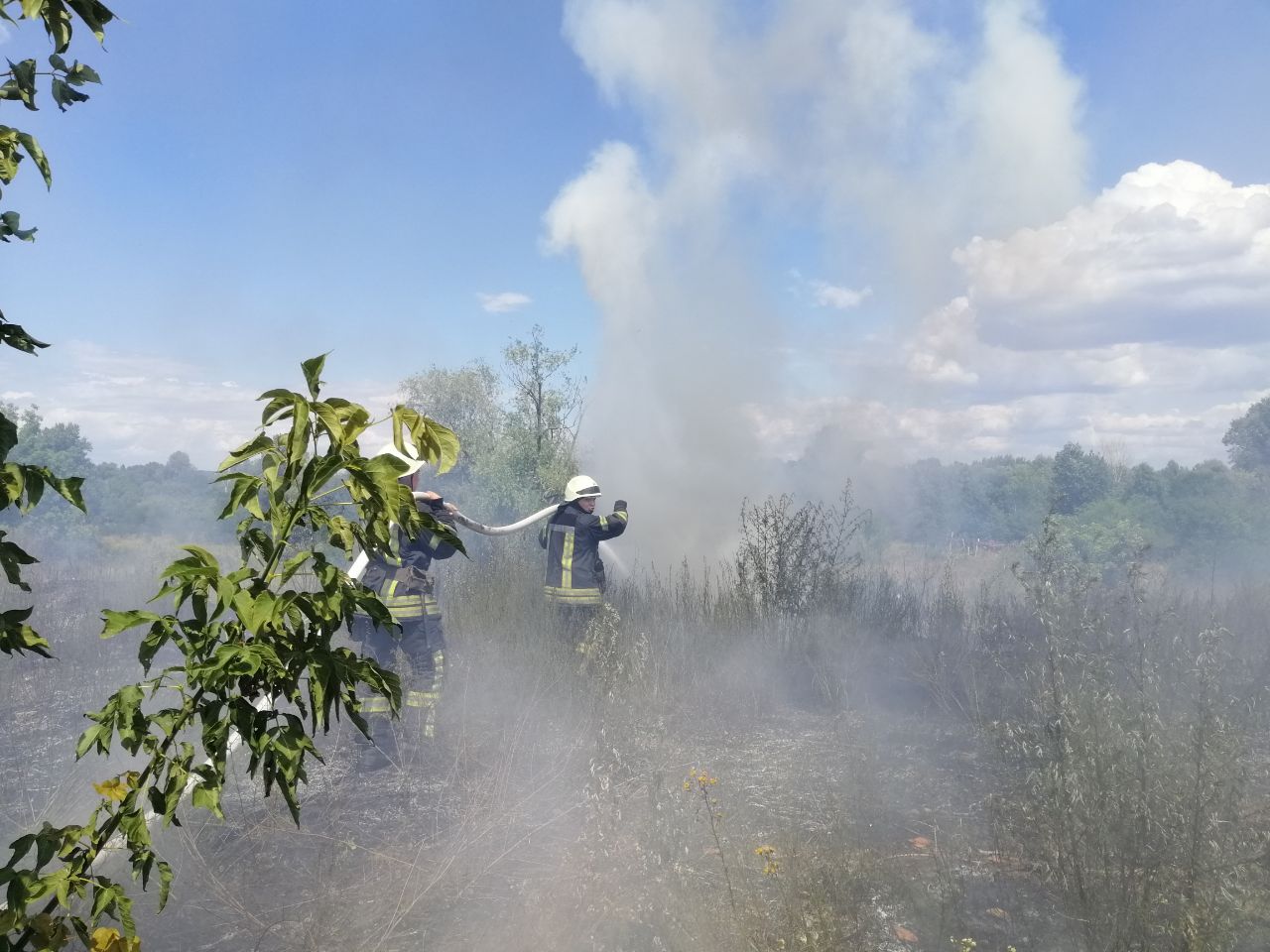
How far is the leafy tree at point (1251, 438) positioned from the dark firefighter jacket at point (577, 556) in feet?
66.2

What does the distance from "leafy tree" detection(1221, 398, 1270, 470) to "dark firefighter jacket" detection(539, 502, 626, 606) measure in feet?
66.2

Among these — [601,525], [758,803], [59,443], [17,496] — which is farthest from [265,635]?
[59,443]

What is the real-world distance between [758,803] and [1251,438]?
23.6 metres

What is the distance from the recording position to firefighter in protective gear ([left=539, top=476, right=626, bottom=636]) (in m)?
7.38

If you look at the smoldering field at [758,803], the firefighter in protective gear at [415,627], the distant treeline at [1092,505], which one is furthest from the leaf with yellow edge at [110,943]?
the distant treeline at [1092,505]

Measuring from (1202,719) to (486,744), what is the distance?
4.13 meters

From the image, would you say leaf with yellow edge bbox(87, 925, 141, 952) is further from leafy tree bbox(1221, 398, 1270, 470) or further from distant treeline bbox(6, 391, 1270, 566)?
leafy tree bbox(1221, 398, 1270, 470)

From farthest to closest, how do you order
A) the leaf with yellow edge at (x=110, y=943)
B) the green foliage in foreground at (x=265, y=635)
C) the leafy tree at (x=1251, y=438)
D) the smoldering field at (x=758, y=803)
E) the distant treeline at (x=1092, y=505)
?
1. the leafy tree at (x=1251, y=438)
2. the distant treeline at (x=1092, y=505)
3. the smoldering field at (x=758, y=803)
4. the leaf with yellow edge at (x=110, y=943)
5. the green foliage in foreground at (x=265, y=635)

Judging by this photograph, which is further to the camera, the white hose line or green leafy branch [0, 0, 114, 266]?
the white hose line

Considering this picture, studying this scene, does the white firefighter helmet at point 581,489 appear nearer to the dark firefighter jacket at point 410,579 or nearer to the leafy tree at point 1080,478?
the dark firefighter jacket at point 410,579

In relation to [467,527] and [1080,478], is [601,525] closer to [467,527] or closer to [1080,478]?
[467,527]

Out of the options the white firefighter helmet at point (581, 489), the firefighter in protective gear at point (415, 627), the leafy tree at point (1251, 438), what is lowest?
the firefighter in protective gear at point (415, 627)

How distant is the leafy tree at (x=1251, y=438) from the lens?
21.7 meters

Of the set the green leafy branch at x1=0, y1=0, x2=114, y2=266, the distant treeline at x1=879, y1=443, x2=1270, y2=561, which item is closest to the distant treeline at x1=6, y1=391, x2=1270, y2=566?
the distant treeline at x1=879, y1=443, x2=1270, y2=561
